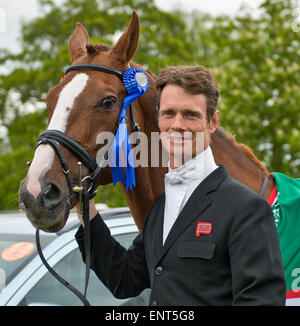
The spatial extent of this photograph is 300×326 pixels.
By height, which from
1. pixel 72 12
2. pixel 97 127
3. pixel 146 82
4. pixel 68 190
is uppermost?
pixel 72 12

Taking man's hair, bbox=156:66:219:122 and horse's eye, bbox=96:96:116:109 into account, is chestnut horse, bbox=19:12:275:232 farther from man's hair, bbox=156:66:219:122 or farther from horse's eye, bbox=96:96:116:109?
man's hair, bbox=156:66:219:122

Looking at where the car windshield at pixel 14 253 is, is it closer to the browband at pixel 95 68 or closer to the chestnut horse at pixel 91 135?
the chestnut horse at pixel 91 135

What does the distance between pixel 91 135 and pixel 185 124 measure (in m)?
0.62

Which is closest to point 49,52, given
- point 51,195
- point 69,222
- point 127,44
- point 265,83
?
point 265,83

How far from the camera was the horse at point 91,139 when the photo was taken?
6.42 ft

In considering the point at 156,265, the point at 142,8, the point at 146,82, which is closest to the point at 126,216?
the point at 146,82

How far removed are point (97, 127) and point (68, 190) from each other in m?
0.38

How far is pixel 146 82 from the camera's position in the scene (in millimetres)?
2486

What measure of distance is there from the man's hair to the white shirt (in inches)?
7.0

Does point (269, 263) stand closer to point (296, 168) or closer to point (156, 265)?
point (156, 265)

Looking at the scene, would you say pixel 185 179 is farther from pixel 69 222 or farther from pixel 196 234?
pixel 69 222

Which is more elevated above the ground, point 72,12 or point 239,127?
point 72,12

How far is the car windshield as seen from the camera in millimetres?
3012

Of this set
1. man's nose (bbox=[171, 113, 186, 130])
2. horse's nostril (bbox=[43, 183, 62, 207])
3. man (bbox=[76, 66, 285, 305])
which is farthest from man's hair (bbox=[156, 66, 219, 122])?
horse's nostril (bbox=[43, 183, 62, 207])
